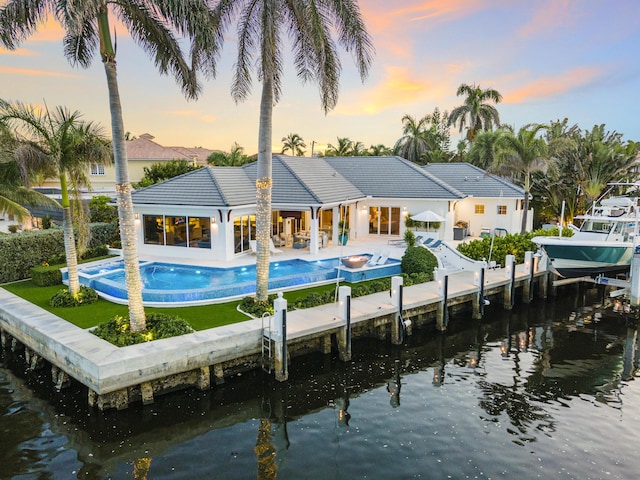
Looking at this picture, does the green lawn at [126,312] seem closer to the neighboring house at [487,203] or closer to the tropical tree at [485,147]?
the neighboring house at [487,203]

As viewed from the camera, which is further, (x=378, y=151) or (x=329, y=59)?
(x=378, y=151)

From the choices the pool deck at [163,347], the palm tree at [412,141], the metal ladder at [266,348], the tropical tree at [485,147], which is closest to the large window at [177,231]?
the pool deck at [163,347]

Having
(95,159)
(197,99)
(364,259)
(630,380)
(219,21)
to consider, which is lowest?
(630,380)

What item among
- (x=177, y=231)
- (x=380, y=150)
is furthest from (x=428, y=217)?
(x=380, y=150)

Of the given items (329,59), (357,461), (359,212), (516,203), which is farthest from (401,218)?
(357,461)

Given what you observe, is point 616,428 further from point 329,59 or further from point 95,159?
point 95,159

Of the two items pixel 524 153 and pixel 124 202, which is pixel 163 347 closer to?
pixel 124 202
